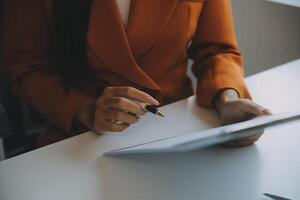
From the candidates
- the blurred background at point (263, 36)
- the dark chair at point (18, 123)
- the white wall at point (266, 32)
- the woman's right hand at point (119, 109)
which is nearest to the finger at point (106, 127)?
the woman's right hand at point (119, 109)

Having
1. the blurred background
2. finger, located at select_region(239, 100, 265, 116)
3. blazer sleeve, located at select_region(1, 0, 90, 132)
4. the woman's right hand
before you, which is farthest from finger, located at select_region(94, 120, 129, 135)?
the blurred background

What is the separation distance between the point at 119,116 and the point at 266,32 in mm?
961

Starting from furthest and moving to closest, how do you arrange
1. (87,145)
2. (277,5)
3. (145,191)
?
1. (277,5)
2. (87,145)
3. (145,191)

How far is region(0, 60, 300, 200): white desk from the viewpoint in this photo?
26.5 inches

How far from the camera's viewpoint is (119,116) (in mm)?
795

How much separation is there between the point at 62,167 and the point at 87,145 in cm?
7

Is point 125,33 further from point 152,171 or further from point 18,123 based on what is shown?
point 18,123

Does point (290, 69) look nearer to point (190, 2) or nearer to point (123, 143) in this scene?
point (190, 2)

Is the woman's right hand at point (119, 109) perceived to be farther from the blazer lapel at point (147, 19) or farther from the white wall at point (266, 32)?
the white wall at point (266, 32)

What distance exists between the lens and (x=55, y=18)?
93cm

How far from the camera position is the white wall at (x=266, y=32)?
152 centimetres

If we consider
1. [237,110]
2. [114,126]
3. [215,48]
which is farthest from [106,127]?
[215,48]

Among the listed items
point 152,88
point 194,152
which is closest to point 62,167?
point 194,152

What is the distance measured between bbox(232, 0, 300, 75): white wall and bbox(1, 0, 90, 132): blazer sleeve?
0.74m
